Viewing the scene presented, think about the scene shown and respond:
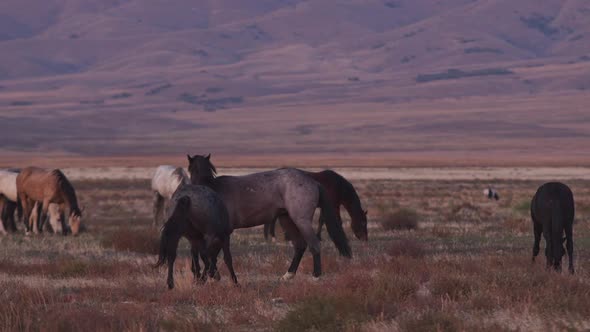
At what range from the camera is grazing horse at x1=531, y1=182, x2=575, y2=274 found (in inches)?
553

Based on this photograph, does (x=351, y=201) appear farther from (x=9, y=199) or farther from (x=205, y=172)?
(x=9, y=199)

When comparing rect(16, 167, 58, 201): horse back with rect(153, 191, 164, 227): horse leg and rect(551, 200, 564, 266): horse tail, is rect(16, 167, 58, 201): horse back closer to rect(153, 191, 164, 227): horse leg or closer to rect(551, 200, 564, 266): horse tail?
rect(153, 191, 164, 227): horse leg

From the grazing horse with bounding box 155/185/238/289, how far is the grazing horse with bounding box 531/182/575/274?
365 cm

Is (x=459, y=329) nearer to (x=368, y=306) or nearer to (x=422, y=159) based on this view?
(x=368, y=306)

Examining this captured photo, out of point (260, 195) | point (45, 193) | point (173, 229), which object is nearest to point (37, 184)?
point (45, 193)

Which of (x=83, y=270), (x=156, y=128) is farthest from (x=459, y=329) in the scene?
(x=156, y=128)

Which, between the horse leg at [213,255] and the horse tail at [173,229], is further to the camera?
the horse leg at [213,255]

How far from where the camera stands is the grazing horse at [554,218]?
46.1 feet

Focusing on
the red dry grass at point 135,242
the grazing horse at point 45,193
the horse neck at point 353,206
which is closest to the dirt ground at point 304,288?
the red dry grass at point 135,242

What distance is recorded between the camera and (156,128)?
152500 mm

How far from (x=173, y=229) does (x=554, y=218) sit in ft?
14.5

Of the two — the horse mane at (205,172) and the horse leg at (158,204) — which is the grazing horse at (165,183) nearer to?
the horse leg at (158,204)

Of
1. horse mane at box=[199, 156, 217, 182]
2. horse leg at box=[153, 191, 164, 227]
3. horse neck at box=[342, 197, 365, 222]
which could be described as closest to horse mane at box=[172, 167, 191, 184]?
horse leg at box=[153, 191, 164, 227]

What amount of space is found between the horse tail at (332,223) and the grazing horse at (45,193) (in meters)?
10.2
